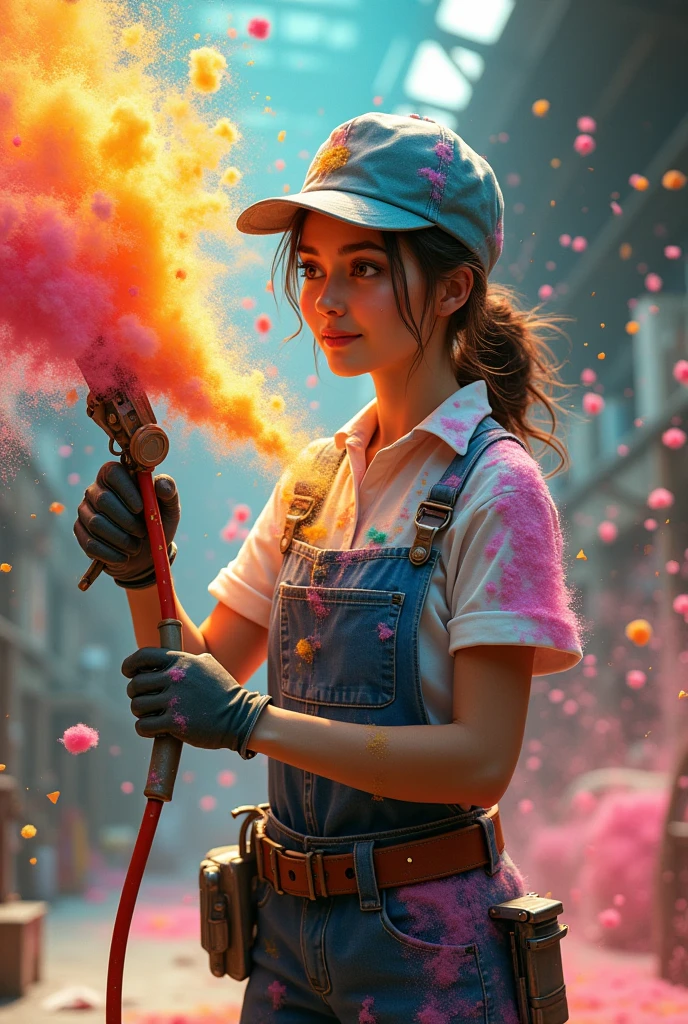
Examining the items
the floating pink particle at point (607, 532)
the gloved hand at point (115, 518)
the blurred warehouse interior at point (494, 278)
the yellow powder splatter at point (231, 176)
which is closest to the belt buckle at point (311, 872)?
the gloved hand at point (115, 518)

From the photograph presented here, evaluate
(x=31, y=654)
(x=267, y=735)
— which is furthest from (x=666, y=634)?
(x=267, y=735)

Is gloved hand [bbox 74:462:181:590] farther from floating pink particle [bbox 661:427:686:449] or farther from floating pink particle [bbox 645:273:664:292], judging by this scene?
floating pink particle [bbox 645:273:664:292]

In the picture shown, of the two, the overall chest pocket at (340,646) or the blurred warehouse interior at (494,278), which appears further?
the blurred warehouse interior at (494,278)

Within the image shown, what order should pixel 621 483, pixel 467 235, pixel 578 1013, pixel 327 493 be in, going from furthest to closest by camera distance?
pixel 621 483 < pixel 578 1013 < pixel 327 493 < pixel 467 235

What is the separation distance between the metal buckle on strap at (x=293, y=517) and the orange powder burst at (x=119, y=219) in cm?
5

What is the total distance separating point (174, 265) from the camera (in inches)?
44.0

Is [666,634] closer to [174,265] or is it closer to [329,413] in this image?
[329,413]

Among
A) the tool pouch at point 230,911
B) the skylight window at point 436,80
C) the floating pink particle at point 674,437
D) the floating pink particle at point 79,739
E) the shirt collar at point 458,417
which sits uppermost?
the skylight window at point 436,80

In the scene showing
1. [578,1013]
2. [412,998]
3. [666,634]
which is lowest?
[578,1013]

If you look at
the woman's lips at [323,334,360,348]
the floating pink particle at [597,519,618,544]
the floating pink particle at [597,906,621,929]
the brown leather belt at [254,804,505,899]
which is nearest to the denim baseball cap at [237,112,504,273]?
the woman's lips at [323,334,360,348]

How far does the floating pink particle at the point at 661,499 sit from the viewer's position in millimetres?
2979

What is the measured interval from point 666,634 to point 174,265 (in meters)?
2.26

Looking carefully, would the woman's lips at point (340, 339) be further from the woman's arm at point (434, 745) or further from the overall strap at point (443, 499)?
the woman's arm at point (434, 745)

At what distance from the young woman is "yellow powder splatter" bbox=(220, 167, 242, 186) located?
0.05 meters
